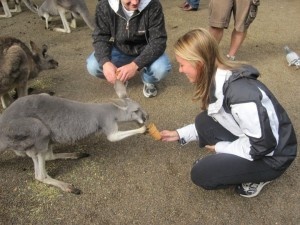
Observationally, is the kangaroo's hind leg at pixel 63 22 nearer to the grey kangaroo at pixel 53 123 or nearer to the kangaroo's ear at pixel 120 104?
the grey kangaroo at pixel 53 123

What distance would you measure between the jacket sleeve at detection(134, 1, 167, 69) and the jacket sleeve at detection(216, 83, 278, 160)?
1220 millimetres

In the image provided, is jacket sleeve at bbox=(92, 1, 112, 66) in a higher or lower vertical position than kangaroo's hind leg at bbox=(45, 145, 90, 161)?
higher

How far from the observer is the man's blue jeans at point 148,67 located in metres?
3.22

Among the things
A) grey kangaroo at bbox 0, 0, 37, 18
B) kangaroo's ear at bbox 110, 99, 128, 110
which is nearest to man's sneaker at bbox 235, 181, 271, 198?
kangaroo's ear at bbox 110, 99, 128, 110

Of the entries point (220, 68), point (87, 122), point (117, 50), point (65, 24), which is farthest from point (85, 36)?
point (220, 68)

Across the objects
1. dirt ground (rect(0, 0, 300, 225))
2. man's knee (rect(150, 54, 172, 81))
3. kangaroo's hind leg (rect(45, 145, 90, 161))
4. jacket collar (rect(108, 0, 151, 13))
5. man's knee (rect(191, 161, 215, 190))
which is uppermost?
jacket collar (rect(108, 0, 151, 13))

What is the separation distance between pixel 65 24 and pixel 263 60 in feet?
8.74

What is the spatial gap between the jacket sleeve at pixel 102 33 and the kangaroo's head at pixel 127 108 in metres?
0.52

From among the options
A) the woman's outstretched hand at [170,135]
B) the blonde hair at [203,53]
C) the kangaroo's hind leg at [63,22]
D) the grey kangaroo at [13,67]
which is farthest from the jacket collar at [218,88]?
the kangaroo's hind leg at [63,22]

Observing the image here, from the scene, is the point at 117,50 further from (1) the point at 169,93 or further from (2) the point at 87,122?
(2) the point at 87,122

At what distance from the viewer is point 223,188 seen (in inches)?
92.7

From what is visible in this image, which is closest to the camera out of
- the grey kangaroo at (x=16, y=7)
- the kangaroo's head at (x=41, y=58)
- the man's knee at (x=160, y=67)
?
the man's knee at (x=160, y=67)

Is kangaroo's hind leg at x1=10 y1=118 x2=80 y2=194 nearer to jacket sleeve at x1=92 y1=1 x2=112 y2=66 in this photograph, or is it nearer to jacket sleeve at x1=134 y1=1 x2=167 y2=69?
jacket sleeve at x1=92 y1=1 x2=112 y2=66

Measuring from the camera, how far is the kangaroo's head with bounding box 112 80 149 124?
2.52 m
